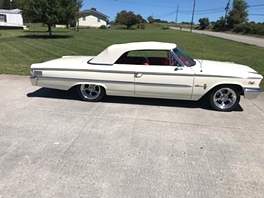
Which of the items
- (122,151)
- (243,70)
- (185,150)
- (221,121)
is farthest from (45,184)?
(243,70)

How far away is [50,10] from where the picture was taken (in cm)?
2006

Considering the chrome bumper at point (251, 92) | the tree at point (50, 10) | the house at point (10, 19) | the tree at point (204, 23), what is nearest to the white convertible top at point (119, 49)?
the chrome bumper at point (251, 92)

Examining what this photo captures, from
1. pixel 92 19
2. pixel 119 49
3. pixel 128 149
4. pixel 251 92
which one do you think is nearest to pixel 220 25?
pixel 92 19

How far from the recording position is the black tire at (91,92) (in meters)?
4.93

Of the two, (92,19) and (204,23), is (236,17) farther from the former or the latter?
(92,19)

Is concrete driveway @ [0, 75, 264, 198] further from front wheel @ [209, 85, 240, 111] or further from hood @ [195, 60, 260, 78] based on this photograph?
hood @ [195, 60, 260, 78]

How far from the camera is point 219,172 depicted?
2773mm

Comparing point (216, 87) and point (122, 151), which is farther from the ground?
point (216, 87)

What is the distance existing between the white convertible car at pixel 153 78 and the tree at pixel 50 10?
1735 centimetres

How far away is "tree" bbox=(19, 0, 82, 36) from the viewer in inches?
782

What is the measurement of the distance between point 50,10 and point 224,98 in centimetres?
1951

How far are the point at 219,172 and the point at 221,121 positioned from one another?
1658 millimetres

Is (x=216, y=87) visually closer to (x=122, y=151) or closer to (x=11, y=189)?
(x=122, y=151)

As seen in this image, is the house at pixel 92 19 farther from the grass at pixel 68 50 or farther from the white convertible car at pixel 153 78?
the white convertible car at pixel 153 78
